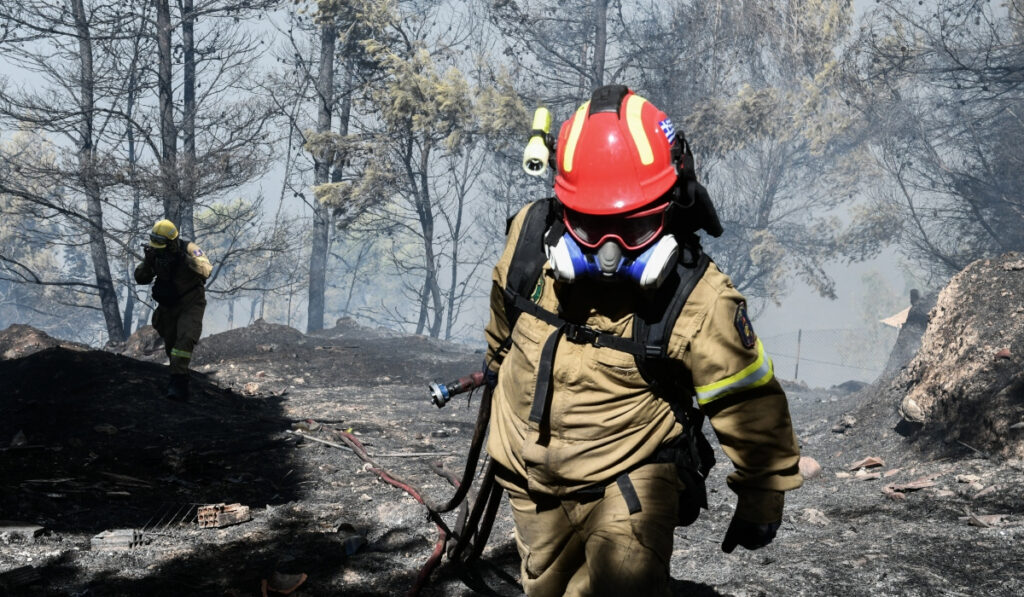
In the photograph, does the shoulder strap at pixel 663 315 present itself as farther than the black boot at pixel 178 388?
No

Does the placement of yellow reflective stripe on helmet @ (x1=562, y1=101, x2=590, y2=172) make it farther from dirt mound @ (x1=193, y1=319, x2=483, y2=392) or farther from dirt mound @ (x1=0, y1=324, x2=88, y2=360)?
dirt mound @ (x1=0, y1=324, x2=88, y2=360)

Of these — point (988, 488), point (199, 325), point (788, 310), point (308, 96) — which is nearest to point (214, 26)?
point (308, 96)

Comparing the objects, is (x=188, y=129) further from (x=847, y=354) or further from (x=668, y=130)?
(x=847, y=354)

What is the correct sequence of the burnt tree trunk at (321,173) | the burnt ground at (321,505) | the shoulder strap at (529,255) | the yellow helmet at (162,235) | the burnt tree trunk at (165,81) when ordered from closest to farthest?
1. the shoulder strap at (529,255)
2. the burnt ground at (321,505)
3. the yellow helmet at (162,235)
4. the burnt tree trunk at (165,81)
5. the burnt tree trunk at (321,173)

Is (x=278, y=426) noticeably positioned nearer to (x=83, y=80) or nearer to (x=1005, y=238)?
(x=83, y=80)

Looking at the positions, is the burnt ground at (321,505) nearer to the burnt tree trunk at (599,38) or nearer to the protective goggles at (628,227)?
the protective goggles at (628,227)

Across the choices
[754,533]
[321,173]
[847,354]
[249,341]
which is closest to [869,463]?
[754,533]

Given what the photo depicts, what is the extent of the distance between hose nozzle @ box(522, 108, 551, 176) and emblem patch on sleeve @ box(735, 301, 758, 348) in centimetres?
72

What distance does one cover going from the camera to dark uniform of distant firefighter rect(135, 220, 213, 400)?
7.75 metres

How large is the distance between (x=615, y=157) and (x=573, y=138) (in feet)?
0.53

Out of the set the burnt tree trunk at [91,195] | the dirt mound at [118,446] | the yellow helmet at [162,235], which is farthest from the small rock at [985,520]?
the burnt tree trunk at [91,195]

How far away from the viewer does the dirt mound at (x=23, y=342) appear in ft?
45.1

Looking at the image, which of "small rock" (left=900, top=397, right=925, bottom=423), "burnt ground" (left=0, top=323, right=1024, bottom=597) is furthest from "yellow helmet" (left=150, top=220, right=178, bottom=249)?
"small rock" (left=900, top=397, right=925, bottom=423)

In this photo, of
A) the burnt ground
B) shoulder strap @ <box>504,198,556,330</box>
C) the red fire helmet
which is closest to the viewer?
the red fire helmet
